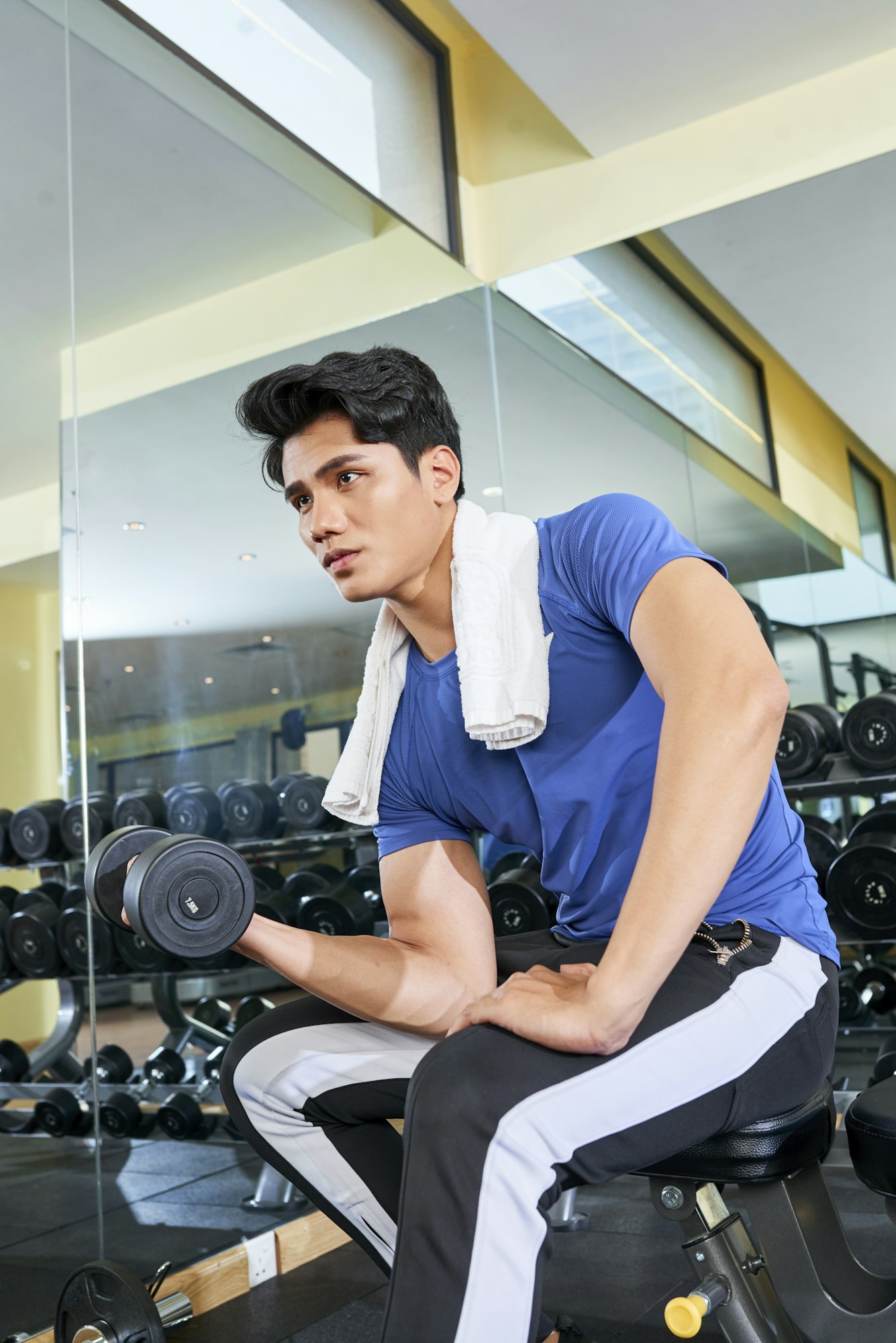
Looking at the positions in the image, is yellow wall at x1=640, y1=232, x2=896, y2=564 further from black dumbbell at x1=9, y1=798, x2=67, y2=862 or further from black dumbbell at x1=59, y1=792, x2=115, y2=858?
black dumbbell at x1=9, y1=798, x2=67, y2=862

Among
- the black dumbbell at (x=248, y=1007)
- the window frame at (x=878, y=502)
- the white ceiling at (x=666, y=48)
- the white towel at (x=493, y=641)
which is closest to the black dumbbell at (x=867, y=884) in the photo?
the window frame at (x=878, y=502)

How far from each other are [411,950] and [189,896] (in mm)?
394

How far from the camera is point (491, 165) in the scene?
3428 mm

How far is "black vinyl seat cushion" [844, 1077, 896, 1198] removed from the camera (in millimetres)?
1021

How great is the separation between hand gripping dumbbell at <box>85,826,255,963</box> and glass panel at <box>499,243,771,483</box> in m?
2.66

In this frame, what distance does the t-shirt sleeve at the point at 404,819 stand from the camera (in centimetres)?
133

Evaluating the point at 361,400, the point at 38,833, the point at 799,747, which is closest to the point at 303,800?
the point at 38,833

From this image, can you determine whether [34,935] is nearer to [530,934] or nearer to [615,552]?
[530,934]

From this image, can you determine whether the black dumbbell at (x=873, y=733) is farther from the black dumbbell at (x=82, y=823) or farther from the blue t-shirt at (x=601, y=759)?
the black dumbbell at (x=82, y=823)

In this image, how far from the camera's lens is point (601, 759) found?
A: 3.68 feet

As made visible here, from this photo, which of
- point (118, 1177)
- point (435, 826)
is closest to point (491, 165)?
point (435, 826)

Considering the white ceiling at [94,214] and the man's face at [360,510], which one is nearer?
the man's face at [360,510]

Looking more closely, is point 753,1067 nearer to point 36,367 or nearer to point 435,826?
point 435,826

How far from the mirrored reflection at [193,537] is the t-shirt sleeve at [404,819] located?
0.92 metres
